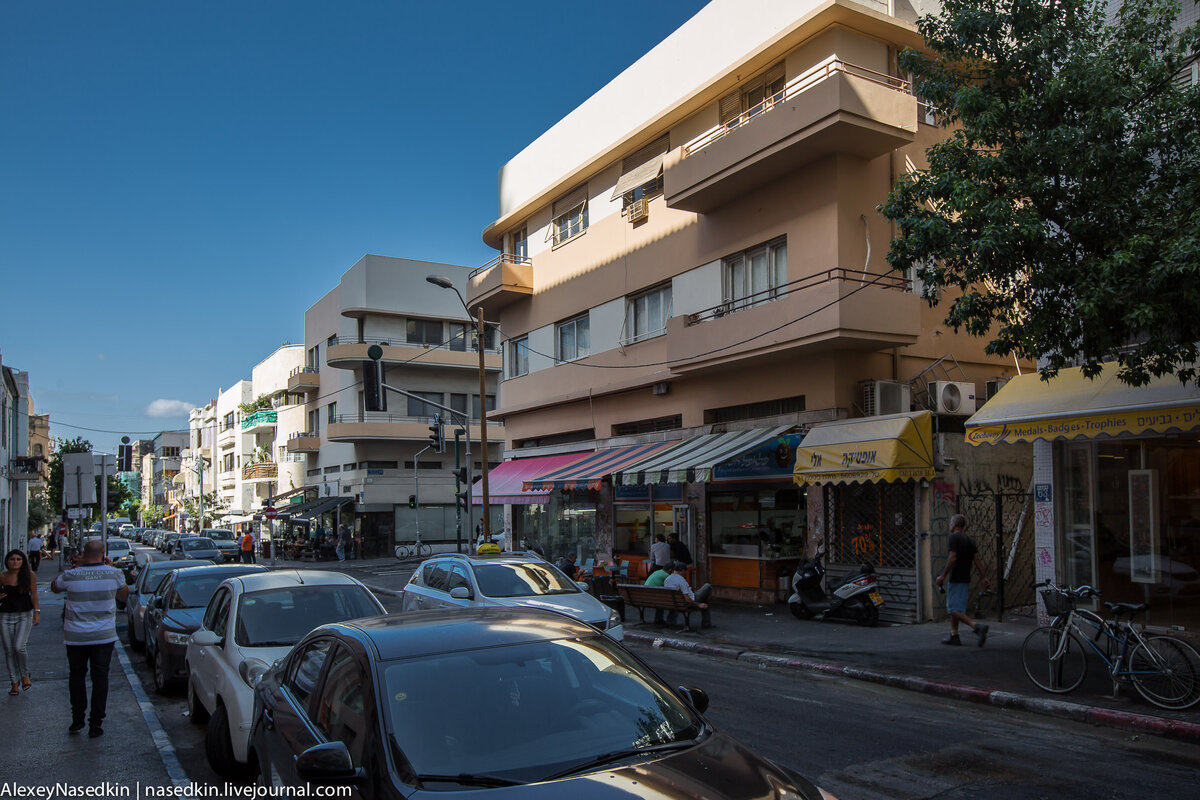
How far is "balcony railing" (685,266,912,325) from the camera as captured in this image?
648 inches

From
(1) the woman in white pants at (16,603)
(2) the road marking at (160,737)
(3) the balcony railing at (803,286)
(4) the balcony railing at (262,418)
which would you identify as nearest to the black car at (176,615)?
(2) the road marking at (160,737)

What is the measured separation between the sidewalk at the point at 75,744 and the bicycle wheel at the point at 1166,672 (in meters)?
8.98

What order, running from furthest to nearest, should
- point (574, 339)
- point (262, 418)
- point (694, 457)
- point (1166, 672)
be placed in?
point (262, 418)
point (574, 339)
point (694, 457)
point (1166, 672)

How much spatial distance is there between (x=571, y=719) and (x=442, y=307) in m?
49.9

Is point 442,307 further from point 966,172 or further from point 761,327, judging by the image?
point 966,172

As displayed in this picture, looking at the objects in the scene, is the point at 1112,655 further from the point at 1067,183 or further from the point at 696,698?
the point at 696,698

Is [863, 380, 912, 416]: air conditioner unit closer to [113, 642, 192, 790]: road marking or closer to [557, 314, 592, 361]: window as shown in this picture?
[557, 314, 592, 361]: window

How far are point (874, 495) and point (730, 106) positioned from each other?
32.3ft

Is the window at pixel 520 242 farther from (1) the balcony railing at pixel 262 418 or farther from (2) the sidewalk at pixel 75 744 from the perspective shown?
(1) the balcony railing at pixel 262 418

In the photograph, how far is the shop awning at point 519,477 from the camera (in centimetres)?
2442

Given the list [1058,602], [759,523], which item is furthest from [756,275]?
[1058,602]

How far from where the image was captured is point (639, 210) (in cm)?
2317

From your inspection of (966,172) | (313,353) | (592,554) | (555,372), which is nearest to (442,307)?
(313,353)

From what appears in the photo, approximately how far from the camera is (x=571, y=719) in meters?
3.75
